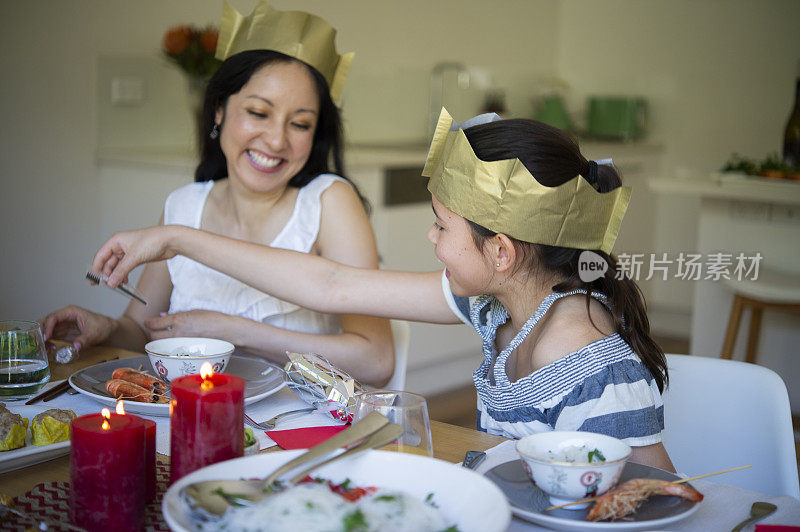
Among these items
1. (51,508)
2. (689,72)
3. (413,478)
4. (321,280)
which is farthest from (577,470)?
(689,72)

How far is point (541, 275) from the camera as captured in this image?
1.28 m

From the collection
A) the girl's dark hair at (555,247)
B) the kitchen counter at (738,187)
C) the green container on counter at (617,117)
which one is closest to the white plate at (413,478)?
the girl's dark hair at (555,247)

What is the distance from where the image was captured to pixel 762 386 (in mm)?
1329

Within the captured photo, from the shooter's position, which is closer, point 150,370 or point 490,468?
point 490,468

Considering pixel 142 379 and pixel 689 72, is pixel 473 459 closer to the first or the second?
pixel 142 379

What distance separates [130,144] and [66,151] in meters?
0.24

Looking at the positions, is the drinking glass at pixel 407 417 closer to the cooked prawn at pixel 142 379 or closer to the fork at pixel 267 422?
the fork at pixel 267 422

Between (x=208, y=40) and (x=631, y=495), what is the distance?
2.45m

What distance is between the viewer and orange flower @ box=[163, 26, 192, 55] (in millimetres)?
2930

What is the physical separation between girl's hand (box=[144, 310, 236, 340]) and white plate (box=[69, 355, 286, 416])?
167 millimetres

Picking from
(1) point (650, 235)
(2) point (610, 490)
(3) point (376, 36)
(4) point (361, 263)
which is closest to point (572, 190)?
(2) point (610, 490)

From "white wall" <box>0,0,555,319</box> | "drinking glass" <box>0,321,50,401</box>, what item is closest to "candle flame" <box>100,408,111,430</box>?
"drinking glass" <box>0,321,50,401</box>

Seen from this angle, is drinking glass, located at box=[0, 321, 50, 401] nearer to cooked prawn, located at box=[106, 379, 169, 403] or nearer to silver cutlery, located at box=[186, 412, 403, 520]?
cooked prawn, located at box=[106, 379, 169, 403]

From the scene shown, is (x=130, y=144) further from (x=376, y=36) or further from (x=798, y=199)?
(x=798, y=199)
